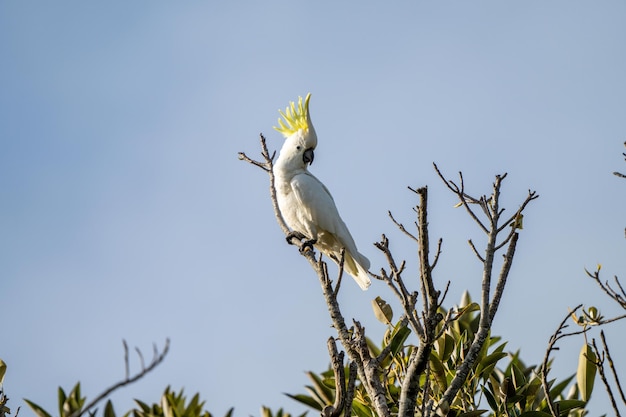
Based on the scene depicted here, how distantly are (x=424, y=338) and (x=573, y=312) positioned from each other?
581mm

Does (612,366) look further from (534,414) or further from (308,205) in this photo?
(308,205)

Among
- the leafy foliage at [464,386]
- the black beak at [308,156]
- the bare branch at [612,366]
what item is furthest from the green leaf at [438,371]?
the black beak at [308,156]

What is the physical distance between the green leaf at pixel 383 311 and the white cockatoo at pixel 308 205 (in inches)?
53.4

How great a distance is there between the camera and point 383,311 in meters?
3.93

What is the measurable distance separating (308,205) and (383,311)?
1.64 metres

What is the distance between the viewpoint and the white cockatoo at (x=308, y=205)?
548 centimetres

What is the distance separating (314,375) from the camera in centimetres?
411

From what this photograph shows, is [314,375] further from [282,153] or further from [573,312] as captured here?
[282,153]

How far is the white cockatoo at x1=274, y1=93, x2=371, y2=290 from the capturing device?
18.0 feet

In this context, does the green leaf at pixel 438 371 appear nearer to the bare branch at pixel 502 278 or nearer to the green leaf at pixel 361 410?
the green leaf at pixel 361 410

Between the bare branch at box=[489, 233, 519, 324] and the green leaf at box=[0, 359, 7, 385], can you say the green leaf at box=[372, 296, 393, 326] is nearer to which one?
the bare branch at box=[489, 233, 519, 324]

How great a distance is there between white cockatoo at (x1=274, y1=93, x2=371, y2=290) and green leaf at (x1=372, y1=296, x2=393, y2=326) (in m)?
1.36

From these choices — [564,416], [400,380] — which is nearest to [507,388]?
[564,416]

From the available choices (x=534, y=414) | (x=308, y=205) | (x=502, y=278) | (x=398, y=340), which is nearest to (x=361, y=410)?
(x=398, y=340)
